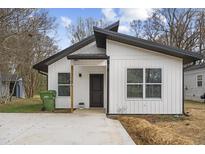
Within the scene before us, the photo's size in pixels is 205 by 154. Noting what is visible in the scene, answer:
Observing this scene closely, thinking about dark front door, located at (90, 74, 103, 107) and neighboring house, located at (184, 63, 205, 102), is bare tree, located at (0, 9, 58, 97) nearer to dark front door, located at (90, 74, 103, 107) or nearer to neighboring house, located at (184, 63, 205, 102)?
dark front door, located at (90, 74, 103, 107)

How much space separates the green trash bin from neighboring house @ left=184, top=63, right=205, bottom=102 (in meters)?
13.7

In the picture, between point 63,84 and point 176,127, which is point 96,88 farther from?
point 176,127

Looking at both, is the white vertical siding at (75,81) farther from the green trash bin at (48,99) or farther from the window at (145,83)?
the window at (145,83)

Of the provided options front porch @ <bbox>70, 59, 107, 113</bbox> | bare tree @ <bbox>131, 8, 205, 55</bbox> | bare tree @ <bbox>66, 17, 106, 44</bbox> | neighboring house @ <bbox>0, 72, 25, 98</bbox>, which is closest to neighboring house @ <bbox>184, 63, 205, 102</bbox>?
bare tree @ <bbox>131, 8, 205, 55</bbox>

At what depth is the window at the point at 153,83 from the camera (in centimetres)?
1355

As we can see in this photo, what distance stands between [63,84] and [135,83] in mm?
4998

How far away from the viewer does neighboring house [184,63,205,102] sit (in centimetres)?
2484

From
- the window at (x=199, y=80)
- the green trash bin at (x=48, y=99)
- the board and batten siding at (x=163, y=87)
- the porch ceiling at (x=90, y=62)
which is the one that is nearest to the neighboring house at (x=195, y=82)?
the window at (x=199, y=80)

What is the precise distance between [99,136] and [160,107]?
237 inches

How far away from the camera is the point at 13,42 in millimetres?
21984

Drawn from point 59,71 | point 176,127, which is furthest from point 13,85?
point 176,127
